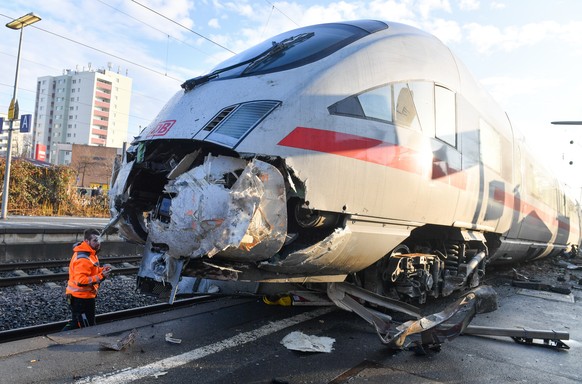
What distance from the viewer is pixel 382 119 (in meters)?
4.42

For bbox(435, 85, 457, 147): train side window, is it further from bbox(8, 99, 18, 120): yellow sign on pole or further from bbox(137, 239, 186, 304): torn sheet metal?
bbox(8, 99, 18, 120): yellow sign on pole

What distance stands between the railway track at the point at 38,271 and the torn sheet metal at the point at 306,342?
518 cm

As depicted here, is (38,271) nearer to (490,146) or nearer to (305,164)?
(305,164)

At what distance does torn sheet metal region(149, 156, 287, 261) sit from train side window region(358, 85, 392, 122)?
130 centimetres

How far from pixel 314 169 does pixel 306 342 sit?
1960 mm

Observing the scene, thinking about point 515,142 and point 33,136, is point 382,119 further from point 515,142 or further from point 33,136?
point 33,136

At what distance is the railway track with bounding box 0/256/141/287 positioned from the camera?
7.43m

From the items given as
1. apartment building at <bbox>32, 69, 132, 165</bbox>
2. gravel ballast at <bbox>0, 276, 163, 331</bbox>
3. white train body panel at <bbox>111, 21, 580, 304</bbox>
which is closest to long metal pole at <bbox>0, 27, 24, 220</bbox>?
gravel ballast at <bbox>0, 276, 163, 331</bbox>

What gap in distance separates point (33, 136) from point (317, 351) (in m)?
110

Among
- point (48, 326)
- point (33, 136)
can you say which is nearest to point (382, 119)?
point (48, 326)

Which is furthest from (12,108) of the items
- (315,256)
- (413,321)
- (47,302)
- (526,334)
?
(526,334)

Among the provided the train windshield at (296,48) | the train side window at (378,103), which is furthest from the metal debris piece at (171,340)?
the train side window at (378,103)

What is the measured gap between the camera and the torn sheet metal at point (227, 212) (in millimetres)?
3422

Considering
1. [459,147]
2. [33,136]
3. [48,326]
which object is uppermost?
[33,136]
